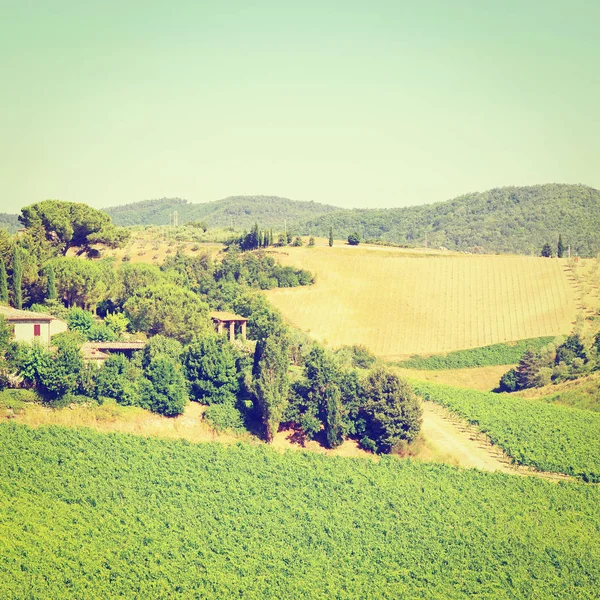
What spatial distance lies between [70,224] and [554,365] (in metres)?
40.9

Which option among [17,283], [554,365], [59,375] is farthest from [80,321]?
[554,365]

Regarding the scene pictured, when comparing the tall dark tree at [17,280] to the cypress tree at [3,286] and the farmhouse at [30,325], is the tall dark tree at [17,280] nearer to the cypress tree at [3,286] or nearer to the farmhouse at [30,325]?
the cypress tree at [3,286]

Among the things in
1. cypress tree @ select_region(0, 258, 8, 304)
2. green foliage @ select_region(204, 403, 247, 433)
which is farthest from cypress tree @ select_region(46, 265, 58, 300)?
green foliage @ select_region(204, 403, 247, 433)

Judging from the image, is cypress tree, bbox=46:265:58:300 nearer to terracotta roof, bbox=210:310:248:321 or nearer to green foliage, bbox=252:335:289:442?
terracotta roof, bbox=210:310:248:321

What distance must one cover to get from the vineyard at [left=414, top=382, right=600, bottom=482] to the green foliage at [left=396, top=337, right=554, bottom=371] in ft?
46.2

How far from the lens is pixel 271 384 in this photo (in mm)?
56906

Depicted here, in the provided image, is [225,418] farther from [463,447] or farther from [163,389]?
[463,447]

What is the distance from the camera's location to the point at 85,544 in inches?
1661

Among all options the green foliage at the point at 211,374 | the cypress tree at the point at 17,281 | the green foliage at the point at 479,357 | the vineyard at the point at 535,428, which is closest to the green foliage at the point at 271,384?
the green foliage at the point at 211,374

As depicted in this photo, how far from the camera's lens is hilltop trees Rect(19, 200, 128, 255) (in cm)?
8362

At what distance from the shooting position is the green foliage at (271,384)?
56469mm

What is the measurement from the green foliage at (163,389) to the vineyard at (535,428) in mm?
16612

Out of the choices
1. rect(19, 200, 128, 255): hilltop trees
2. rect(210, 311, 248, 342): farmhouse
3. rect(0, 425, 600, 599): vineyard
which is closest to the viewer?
rect(0, 425, 600, 599): vineyard

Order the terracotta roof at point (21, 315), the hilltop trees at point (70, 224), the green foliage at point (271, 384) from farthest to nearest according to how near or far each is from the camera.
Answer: the hilltop trees at point (70, 224) < the terracotta roof at point (21, 315) < the green foliage at point (271, 384)
